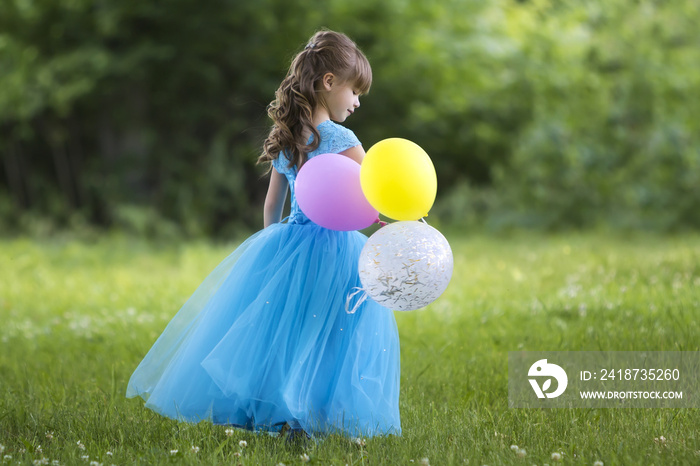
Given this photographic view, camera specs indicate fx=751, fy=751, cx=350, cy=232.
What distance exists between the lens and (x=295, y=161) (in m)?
3.58

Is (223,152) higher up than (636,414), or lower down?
higher up

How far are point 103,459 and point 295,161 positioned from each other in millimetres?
1570

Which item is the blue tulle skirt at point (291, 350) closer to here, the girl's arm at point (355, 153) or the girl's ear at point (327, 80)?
the girl's arm at point (355, 153)

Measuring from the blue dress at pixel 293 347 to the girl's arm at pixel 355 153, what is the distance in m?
0.02

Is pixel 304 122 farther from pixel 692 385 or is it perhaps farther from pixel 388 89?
→ pixel 388 89

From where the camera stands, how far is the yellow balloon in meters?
3.08

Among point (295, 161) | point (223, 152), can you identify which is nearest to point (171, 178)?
point (223, 152)

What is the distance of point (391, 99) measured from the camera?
565 inches

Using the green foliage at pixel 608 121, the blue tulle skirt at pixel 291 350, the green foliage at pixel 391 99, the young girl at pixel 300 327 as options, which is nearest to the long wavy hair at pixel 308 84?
the young girl at pixel 300 327

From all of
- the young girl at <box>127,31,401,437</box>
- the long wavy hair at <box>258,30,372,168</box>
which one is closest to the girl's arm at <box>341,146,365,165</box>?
the young girl at <box>127,31,401,437</box>

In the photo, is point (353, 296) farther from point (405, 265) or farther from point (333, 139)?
point (333, 139)

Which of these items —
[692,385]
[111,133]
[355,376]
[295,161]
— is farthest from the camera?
[111,133]

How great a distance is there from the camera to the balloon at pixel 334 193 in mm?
3215

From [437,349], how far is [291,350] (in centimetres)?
220
